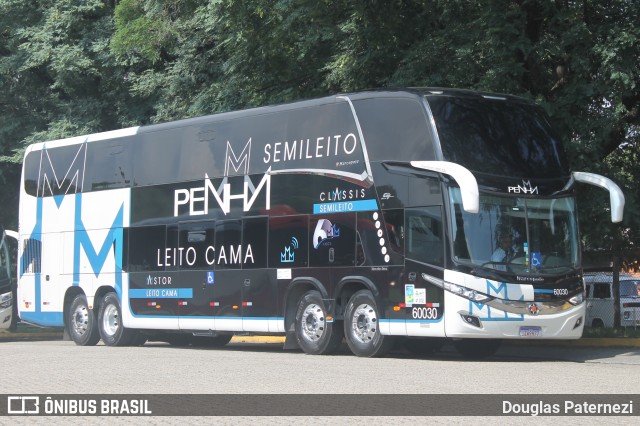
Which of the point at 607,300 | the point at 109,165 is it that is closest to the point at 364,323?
the point at 109,165

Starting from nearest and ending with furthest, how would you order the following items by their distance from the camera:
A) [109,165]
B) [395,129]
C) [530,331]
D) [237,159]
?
[530,331] → [395,129] → [237,159] → [109,165]

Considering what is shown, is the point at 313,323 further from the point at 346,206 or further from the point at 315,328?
the point at 346,206

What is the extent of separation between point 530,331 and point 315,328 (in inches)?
158

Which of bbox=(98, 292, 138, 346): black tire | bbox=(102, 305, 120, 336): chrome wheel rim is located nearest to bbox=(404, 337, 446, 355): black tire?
bbox=(98, 292, 138, 346): black tire

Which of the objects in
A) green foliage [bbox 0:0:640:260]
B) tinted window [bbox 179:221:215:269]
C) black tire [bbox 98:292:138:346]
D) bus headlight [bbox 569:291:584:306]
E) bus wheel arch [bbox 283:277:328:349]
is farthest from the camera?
black tire [bbox 98:292:138:346]

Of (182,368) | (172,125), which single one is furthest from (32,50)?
(182,368)

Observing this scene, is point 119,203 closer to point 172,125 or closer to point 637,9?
point 172,125

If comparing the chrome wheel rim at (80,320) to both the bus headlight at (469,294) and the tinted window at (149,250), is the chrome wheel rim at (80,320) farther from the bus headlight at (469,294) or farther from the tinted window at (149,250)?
the bus headlight at (469,294)

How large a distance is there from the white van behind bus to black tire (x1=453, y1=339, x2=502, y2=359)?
13.4 metres

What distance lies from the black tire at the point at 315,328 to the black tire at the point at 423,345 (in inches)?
58.3

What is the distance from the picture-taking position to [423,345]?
878 inches

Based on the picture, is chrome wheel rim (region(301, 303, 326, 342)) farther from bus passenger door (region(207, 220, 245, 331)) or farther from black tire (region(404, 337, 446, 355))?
bus passenger door (region(207, 220, 245, 331))

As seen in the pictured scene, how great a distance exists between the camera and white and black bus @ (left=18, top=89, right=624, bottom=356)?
19172mm

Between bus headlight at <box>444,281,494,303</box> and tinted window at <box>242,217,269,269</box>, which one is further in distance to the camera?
tinted window at <box>242,217,269,269</box>
